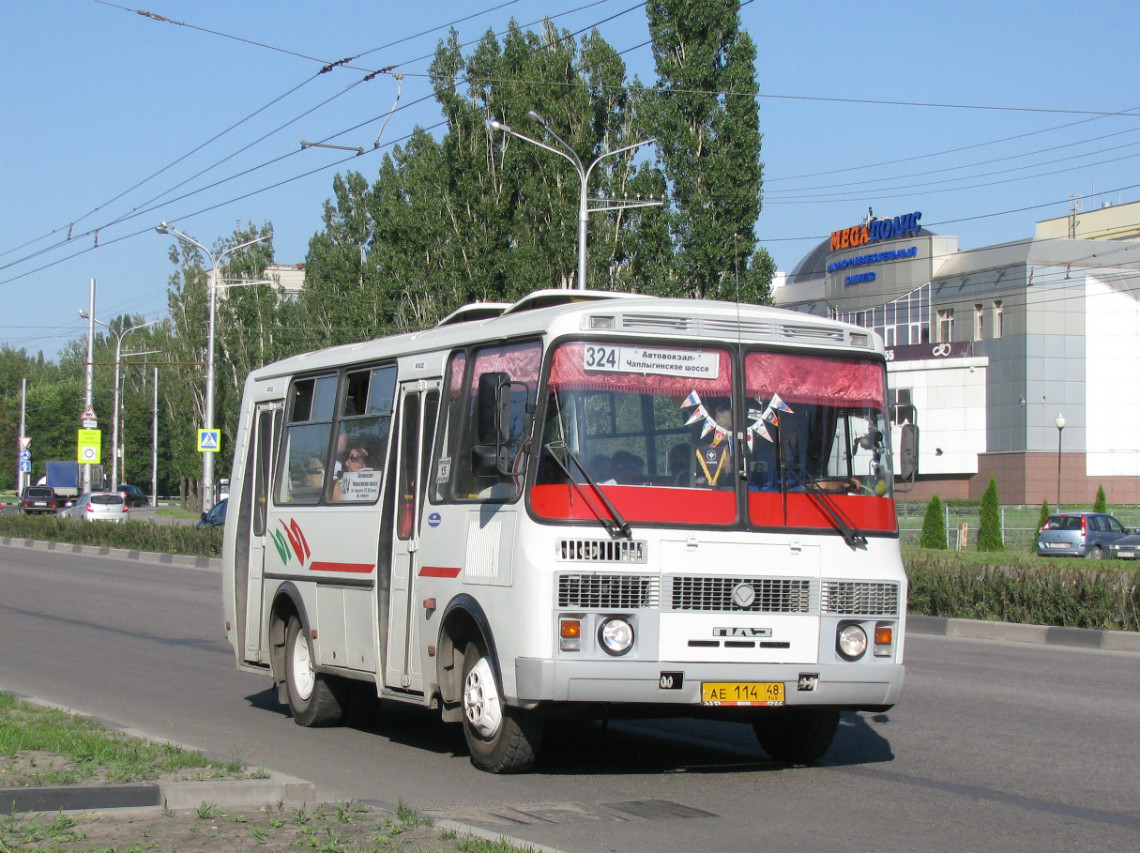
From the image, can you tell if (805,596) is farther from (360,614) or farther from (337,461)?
(337,461)

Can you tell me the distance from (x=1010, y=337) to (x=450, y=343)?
222 ft

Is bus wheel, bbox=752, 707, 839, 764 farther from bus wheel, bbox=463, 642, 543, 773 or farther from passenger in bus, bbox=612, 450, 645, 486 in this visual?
passenger in bus, bbox=612, 450, 645, 486

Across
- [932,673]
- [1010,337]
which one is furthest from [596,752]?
[1010,337]

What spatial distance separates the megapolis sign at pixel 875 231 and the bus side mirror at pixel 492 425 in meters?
71.7

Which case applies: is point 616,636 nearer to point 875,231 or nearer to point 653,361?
point 653,361

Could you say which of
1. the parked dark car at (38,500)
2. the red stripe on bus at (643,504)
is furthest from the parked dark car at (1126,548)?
the parked dark car at (38,500)

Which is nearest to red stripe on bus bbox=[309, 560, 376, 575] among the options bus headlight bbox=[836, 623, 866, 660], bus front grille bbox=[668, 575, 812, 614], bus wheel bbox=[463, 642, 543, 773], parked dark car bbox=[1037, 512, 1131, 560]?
bus wheel bbox=[463, 642, 543, 773]

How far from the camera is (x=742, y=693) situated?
7.99 m

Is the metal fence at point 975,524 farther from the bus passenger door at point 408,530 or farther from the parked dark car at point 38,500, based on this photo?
the parked dark car at point 38,500

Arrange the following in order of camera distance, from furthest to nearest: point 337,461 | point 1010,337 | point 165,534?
point 1010,337, point 165,534, point 337,461

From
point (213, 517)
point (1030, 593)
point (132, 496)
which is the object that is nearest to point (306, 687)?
point (1030, 593)

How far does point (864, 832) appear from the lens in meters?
6.91

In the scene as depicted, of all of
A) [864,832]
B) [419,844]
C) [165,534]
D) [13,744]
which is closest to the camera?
[419,844]

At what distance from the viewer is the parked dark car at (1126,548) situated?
1645 inches
